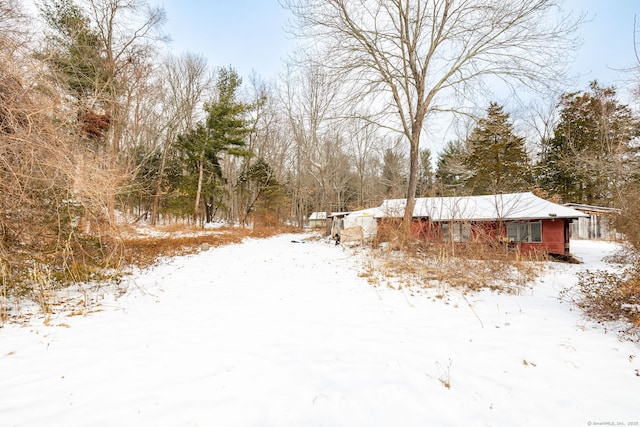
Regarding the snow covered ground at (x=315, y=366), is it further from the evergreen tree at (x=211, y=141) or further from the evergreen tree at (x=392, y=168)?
the evergreen tree at (x=392, y=168)

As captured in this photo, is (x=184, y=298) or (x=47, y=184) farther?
(x=184, y=298)

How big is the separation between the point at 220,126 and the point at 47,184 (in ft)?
56.4

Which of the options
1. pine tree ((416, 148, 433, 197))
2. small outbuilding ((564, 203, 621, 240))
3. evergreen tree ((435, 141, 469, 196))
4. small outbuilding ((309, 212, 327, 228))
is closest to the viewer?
small outbuilding ((564, 203, 621, 240))

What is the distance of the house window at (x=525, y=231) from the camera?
12438 mm

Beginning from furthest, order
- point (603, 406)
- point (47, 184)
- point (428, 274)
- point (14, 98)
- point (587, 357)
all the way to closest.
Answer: point (428, 274)
point (47, 184)
point (14, 98)
point (587, 357)
point (603, 406)

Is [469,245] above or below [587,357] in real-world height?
above

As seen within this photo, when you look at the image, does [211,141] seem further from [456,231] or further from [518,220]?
[518,220]

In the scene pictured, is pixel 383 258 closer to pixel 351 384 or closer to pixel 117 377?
pixel 351 384

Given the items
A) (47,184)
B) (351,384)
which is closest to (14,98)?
(47,184)

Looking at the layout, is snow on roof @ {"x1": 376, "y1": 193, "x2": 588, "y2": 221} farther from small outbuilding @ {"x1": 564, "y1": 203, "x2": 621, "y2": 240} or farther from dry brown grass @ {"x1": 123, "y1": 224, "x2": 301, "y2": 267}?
dry brown grass @ {"x1": 123, "y1": 224, "x2": 301, "y2": 267}

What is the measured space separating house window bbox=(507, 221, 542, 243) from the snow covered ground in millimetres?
10240

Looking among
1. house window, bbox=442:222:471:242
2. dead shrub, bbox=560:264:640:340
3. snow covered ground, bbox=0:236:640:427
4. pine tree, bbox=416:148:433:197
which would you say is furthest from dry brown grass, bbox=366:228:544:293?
pine tree, bbox=416:148:433:197

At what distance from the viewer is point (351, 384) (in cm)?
226

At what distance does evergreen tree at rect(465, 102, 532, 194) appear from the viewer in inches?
864
